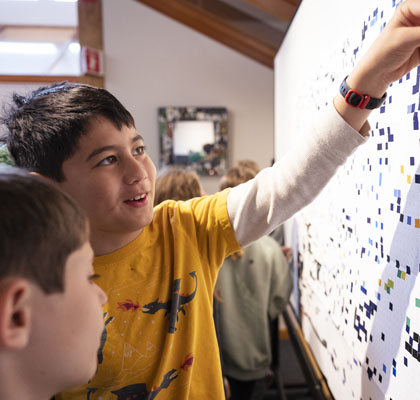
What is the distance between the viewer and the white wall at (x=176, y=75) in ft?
11.5

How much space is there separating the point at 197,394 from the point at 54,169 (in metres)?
0.56

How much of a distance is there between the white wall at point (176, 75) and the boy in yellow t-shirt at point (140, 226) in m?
2.85

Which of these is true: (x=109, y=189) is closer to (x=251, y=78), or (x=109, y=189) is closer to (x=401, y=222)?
(x=401, y=222)

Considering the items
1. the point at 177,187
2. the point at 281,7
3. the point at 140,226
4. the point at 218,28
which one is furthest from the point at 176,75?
the point at 140,226

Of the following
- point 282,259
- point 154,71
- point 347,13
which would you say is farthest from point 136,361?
point 154,71

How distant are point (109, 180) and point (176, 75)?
9.99 feet

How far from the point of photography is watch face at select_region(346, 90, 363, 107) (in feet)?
1.96

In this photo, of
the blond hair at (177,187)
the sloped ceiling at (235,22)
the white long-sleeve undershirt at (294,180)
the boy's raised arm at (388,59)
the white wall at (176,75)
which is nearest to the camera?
the boy's raised arm at (388,59)

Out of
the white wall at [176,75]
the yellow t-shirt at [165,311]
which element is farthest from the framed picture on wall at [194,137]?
the yellow t-shirt at [165,311]

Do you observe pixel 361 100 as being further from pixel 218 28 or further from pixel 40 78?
pixel 40 78

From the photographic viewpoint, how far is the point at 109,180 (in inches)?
29.0

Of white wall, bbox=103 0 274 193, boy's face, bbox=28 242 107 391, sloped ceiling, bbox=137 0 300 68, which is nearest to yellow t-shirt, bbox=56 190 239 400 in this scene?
boy's face, bbox=28 242 107 391

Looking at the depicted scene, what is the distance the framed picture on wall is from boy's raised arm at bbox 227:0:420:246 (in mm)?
2808

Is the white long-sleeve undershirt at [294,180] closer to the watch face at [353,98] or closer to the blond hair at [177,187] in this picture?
the watch face at [353,98]
